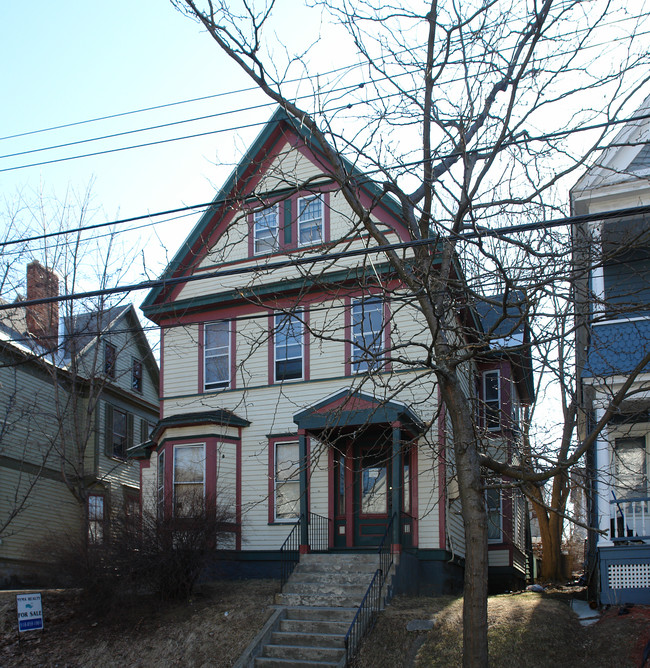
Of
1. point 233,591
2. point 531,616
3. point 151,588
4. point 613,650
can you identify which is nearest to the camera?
point 613,650

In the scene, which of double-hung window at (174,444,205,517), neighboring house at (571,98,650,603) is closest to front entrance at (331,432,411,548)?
double-hung window at (174,444,205,517)

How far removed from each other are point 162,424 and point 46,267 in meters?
5.83

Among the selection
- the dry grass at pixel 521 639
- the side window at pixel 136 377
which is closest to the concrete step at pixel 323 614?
the dry grass at pixel 521 639

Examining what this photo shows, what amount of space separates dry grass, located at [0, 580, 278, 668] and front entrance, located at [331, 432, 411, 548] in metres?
2.81

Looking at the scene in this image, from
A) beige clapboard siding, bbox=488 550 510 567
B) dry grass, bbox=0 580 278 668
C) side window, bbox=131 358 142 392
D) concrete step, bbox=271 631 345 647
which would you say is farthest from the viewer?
side window, bbox=131 358 142 392

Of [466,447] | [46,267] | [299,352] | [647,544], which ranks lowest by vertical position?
[647,544]

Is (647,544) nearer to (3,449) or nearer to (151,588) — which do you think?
(151,588)

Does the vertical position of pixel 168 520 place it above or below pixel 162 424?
below

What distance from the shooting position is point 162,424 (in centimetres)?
1855

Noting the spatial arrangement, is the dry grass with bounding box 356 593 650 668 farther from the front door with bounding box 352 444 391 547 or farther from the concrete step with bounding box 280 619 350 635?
the front door with bounding box 352 444 391 547

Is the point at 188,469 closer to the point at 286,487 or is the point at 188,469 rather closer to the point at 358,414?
the point at 286,487

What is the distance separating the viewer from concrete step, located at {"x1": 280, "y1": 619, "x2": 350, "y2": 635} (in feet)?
41.7

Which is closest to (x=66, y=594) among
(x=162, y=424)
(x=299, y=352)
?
(x=162, y=424)

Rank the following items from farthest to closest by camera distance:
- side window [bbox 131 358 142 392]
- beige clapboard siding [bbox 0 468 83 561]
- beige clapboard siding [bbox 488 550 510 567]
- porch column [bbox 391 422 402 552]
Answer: side window [bbox 131 358 142 392] < beige clapboard siding [bbox 0 468 83 561] < beige clapboard siding [bbox 488 550 510 567] < porch column [bbox 391 422 402 552]
